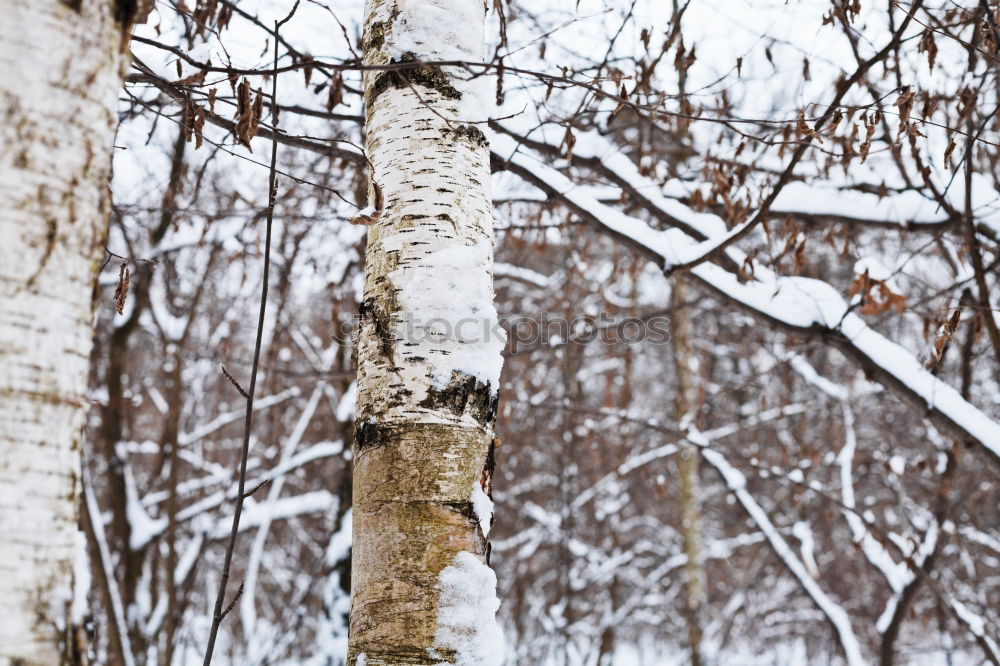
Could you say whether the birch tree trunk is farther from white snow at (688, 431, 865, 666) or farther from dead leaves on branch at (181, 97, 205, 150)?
white snow at (688, 431, 865, 666)

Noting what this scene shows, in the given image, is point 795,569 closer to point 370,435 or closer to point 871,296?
point 871,296

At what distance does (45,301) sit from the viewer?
30.4 inches

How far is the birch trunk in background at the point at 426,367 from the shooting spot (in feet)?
4.34

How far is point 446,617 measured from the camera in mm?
1299

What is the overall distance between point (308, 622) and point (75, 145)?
837cm

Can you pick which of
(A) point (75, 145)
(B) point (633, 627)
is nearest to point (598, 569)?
(B) point (633, 627)

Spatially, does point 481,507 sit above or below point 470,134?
below

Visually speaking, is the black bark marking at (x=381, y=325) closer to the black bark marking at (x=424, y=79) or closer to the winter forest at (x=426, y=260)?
the winter forest at (x=426, y=260)

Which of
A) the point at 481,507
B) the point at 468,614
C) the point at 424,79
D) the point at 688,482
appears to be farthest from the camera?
the point at 688,482

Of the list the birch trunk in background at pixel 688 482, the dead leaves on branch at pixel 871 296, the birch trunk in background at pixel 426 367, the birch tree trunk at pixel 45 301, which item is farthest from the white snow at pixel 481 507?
the birch trunk in background at pixel 688 482

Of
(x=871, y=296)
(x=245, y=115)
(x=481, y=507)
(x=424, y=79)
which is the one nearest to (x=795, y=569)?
(x=871, y=296)

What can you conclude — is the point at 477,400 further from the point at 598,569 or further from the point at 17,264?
the point at 598,569

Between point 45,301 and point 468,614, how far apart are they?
0.91 m

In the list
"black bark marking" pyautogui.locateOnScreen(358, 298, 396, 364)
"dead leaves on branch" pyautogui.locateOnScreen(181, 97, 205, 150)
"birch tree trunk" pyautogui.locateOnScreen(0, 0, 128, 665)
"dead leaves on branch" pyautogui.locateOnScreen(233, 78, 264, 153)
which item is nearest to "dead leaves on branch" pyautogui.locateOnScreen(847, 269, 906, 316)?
"black bark marking" pyautogui.locateOnScreen(358, 298, 396, 364)
